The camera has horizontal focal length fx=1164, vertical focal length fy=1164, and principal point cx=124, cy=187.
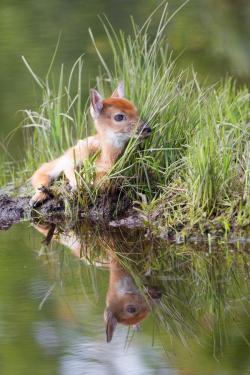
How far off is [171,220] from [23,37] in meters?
8.55

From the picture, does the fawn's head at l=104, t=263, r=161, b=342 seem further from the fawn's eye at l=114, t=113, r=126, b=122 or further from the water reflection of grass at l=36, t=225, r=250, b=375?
the fawn's eye at l=114, t=113, r=126, b=122

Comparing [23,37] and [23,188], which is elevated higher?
[23,37]

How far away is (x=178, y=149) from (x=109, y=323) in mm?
2452

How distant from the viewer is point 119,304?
22.8 feet

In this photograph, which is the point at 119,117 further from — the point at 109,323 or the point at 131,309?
the point at 109,323

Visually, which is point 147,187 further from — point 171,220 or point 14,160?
point 14,160

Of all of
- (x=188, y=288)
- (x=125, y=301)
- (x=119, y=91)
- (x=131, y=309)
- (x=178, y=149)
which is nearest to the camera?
(x=131, y=309)

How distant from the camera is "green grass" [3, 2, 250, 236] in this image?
8.14 metres

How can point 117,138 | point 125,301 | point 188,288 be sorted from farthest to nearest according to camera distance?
point 117,138
point 188,288
point 125,301

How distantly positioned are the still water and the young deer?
18.3 inches

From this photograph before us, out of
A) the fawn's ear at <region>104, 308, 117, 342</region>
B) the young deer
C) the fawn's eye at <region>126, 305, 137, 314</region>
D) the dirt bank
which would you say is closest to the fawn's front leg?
the young deer

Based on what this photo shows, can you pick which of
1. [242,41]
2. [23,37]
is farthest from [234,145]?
[23,37]

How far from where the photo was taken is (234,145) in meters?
Result: 8.62

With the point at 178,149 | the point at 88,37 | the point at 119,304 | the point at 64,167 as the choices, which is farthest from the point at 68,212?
the point at 88,37
